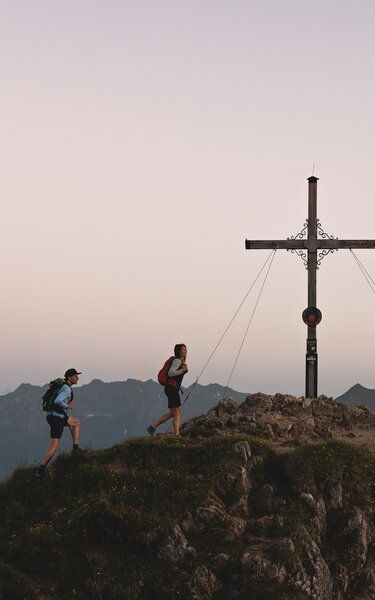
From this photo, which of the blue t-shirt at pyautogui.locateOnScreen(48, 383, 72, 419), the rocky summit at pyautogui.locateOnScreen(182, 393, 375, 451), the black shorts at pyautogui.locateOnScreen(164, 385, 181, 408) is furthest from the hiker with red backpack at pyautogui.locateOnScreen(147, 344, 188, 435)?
the blue t-shirt at pyautogui.locateOnScreen(48, 383, 72, 419)

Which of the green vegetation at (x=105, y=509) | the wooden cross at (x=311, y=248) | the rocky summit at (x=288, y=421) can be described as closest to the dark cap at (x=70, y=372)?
the green vegetation at (x=105, y=509)

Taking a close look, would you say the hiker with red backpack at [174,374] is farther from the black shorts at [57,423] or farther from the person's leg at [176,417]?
the black shorts at [57,423]

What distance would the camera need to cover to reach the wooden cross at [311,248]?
31.0 meters

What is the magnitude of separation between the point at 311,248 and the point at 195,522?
1645cm

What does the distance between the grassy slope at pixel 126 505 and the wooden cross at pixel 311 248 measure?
9.06 metres

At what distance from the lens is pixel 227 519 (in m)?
18.7

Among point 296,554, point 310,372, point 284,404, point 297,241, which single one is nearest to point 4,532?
point 296,554

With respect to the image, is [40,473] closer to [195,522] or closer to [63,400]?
[63,400]

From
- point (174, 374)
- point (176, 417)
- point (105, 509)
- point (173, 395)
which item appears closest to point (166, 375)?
point (174, 374)

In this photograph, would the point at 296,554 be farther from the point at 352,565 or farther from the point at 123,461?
the point at 123,461

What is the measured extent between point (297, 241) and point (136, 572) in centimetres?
1857

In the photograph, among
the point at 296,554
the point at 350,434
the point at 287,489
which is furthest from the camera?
the point at 350,434

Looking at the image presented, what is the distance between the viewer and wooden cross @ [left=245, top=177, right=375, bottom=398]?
102ft

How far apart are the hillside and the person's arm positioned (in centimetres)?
214
